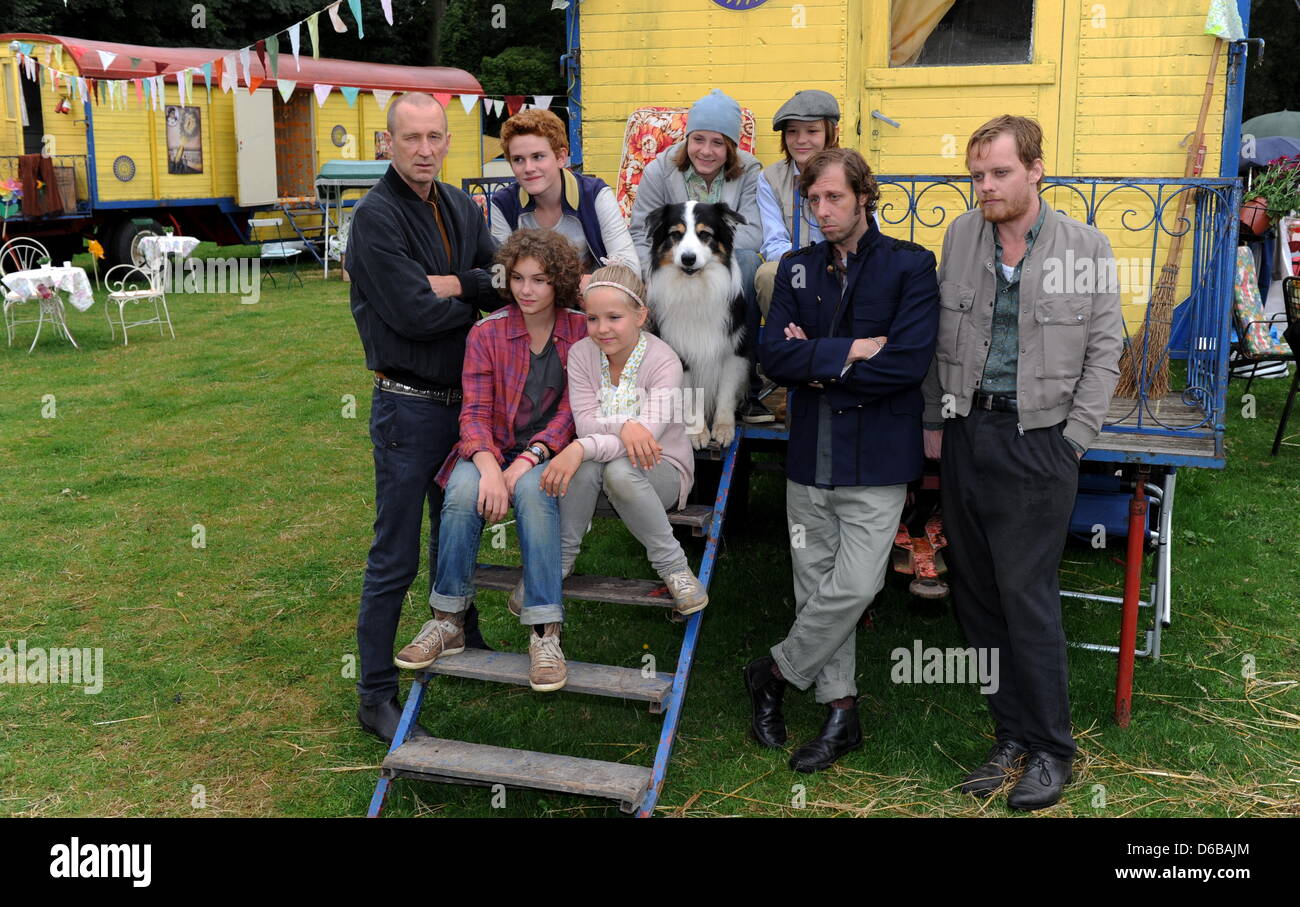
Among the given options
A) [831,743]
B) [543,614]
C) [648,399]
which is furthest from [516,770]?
[648,399]

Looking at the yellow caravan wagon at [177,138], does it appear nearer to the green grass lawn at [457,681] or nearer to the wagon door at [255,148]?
the wagon door at [255,148]

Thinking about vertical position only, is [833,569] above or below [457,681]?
above

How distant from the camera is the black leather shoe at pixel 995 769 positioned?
3.63 metres

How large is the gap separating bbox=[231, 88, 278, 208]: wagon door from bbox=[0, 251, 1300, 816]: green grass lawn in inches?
429

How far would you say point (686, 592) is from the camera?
363 centimetres

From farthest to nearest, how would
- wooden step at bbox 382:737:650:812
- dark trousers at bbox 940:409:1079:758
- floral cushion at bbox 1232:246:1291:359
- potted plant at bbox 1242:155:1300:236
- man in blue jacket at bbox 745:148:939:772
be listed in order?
floral cushion at bbox 1232:246:1291:359 < potted plant at bbox 1242:155:1300:236 < man in blue jacket at bbox 745:148:939:772 < dark trousers at bbox 940:409:1079:758 < wooden step at bbox 382:737:650:812

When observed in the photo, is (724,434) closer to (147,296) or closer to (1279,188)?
(1279,188)

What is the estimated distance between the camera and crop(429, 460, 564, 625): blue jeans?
11.6ft

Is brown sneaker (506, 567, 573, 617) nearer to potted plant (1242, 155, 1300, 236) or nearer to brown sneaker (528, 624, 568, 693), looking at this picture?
brown sneaker (528, 624, 568, 693)

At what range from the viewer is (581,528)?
3.74 metres

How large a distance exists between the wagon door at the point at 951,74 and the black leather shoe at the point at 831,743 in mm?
3854

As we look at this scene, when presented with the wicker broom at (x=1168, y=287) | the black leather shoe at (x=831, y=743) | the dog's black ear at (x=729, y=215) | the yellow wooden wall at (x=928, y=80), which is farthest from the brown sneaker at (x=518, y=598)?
the yellow wooden wall at (x=928, y=80)

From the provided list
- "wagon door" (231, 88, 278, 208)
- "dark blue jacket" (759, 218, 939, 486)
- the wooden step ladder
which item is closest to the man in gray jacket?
"dark blue jacket" (759, 218, 939, 486)

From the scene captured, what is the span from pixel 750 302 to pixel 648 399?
1043 millimetres
